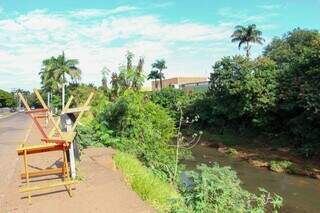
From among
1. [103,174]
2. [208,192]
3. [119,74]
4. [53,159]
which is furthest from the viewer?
[119,74]

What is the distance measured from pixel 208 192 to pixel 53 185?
260cm

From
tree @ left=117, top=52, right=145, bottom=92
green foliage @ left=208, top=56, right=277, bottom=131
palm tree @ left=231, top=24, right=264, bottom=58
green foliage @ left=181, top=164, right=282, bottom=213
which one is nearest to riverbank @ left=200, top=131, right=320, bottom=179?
green foliage @ left=208, top=56, right=277, bottom=131

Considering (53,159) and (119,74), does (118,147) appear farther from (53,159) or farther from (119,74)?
(119,74)

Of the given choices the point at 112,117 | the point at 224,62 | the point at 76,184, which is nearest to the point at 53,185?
the point at 76,184

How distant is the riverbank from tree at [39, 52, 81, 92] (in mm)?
33079

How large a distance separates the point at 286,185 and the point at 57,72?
4933 centimetres

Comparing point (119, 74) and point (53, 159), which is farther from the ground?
point (119, 74)

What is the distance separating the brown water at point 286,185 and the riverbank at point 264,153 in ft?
1.88

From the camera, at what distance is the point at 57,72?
64.8m

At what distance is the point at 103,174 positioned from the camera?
927 cm

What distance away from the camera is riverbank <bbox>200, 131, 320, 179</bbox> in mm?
23406

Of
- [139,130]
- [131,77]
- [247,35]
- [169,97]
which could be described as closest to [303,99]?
[131,77]

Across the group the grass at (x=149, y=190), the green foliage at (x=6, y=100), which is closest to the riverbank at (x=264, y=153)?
the grass at (x=149, y=190)

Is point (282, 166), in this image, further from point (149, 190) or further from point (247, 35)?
point (247, 35)
